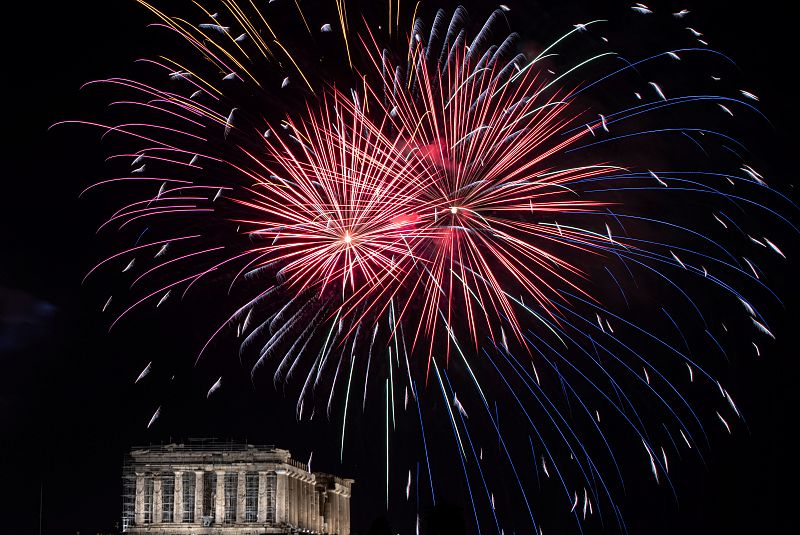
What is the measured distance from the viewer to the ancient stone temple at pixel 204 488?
3890 inches

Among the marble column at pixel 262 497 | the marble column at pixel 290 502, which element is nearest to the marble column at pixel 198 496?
the marble column at pixel 262 497

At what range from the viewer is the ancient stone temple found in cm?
9881

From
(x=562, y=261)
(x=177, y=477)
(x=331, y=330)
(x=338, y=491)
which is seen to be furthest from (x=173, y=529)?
(x=562, y=261)

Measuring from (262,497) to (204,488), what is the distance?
5459 millimetres

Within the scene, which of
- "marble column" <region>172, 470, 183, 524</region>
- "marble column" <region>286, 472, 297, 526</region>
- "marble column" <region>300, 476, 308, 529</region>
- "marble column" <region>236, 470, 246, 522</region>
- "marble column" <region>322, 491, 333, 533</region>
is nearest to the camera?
"marble column" <region>236, 470, 246, 522</region>

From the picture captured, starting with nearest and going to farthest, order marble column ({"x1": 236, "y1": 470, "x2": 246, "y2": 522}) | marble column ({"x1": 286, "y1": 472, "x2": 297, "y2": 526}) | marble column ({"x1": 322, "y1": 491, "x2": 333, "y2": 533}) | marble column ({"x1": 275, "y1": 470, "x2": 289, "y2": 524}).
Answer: marble column ({"x1": 275, "y1": 470, "x2": 289, "y2": 524}) → marble column ({"x1": 236, "y1": 470, "x2": 246, "y2": 522}) → marble column ({"x1": 286, "y1": 472, "x2": 297, "y2": 526}) → marble column ({"x1": 322, "y1": 491, "x2": 333, "y2": 533})

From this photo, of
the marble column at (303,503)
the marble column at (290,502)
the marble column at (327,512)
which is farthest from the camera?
the marble column at (327,512)

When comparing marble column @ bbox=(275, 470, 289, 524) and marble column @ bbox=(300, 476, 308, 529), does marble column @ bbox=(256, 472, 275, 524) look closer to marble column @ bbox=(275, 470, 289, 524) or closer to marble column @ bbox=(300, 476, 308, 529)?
marble column @ bbox=(275, 470, 289, 524)

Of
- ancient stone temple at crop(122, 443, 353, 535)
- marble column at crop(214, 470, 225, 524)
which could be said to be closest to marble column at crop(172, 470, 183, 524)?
ancient stone temple at crop(122, 443, 353, 535)

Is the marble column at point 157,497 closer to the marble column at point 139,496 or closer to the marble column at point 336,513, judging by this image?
the marble column at point 139,496

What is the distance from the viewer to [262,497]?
99000mm

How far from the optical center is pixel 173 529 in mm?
98812

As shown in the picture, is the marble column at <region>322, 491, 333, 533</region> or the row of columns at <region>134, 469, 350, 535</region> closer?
the row of columns at <region>134, 469, 350, 535</region>

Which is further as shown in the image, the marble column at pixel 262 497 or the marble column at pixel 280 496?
the marble column at pixel 280 496
